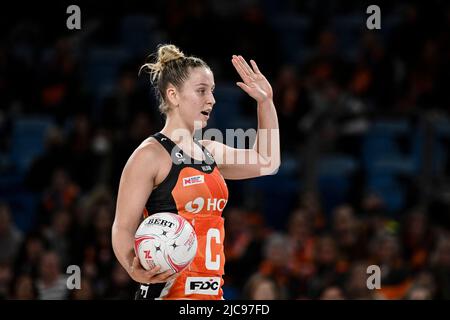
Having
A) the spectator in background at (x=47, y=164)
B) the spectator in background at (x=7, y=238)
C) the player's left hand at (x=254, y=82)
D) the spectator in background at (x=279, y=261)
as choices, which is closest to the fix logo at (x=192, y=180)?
the player's left hand at (x=254, y=82)

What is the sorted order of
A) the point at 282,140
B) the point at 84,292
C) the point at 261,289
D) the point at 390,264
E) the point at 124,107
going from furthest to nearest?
the point at 124,107
the point at 282,140
the point at 390,264
the point at 84,292
the point at 261,289

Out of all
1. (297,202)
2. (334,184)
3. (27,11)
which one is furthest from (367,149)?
(27,11)

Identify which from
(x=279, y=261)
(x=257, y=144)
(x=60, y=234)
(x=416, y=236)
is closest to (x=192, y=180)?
(x=257, y=144)

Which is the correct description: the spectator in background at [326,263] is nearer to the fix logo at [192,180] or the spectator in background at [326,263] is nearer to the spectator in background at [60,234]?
the spectator in background at [60,234]

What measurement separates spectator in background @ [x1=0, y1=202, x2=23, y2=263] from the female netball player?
4.70 meters

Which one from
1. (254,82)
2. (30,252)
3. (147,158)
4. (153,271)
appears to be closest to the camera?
(153,271)

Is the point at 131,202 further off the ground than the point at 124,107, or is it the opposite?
the point at 124,107

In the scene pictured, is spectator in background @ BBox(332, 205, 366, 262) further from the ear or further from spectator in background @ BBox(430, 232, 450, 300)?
the ear

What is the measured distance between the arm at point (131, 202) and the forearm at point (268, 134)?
0.68m

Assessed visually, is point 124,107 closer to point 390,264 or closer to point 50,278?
point 50,278

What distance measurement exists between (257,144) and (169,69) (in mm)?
630

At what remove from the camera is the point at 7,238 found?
9.34m
